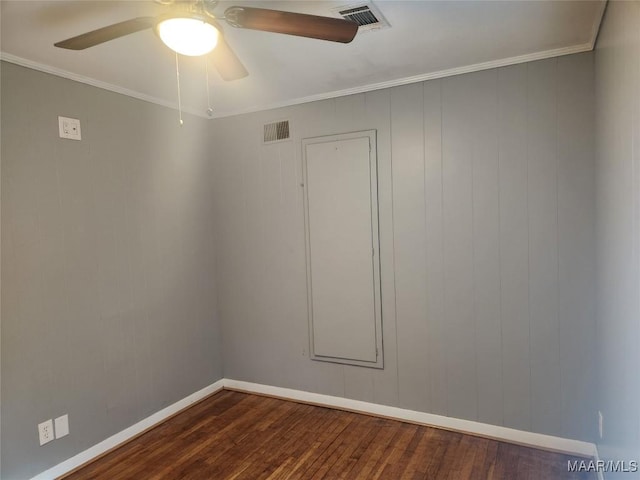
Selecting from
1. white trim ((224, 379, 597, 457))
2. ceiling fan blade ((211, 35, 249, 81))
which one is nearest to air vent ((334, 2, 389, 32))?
ceiling fan blade ((211, 35, 249, 81))

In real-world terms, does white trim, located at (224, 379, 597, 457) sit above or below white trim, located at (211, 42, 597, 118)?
below

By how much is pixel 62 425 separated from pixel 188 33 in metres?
2.31

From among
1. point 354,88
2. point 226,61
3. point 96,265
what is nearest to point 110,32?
point 226,61

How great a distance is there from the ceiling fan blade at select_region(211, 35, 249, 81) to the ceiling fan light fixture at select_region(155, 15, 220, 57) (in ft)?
0.32

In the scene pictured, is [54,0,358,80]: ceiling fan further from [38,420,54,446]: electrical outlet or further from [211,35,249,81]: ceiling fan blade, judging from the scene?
[38,420,54,446]: electrical outlet

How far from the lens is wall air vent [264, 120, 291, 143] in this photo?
131 inches

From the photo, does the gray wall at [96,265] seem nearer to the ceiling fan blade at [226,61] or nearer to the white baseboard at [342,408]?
the white baseboard at [342,408]

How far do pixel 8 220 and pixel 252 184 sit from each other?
1699 mm

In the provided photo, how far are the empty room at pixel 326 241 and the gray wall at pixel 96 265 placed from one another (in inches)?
0.5

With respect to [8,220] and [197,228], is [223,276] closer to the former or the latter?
[197,228]

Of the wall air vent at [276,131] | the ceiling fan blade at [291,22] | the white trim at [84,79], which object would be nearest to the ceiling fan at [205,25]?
the ceiling fan blade at [291,22]

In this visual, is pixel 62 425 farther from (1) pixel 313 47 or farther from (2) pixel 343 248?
(1) pixel 313 47

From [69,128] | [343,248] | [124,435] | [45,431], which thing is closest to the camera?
[45,431]

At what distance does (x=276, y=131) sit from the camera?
133 inches
